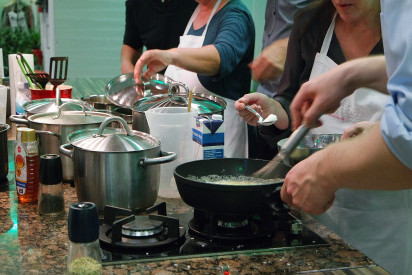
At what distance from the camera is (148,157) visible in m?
1.49

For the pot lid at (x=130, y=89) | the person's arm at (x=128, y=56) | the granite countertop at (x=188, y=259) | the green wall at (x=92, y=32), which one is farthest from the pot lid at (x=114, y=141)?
the green wall at (x=92, y=32)

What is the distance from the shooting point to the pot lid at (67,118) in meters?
1.81

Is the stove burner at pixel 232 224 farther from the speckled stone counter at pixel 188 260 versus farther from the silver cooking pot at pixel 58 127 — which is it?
the silver cooking pot at pixel 58 127

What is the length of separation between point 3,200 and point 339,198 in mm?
1029

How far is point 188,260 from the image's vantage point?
125cm

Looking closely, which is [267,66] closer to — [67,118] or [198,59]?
[198,59]

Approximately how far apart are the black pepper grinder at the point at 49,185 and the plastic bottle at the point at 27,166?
0.10 metres

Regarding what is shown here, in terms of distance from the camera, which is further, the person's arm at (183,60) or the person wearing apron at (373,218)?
the person's arm at (183,60)

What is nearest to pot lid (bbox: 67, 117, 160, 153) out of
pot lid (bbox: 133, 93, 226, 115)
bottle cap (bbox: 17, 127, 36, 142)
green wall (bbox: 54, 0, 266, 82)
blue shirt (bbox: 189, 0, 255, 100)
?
bottle cap (bbox: 17, 127, 36, 142)

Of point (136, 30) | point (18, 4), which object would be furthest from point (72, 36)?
point (18, 4)

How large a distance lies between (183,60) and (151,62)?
0.18 metres

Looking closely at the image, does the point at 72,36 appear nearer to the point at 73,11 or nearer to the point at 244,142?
the point at 73,11

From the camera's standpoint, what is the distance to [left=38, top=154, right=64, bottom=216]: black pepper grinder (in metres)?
1.51

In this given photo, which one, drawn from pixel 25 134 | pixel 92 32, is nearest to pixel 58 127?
pixel 25 134
